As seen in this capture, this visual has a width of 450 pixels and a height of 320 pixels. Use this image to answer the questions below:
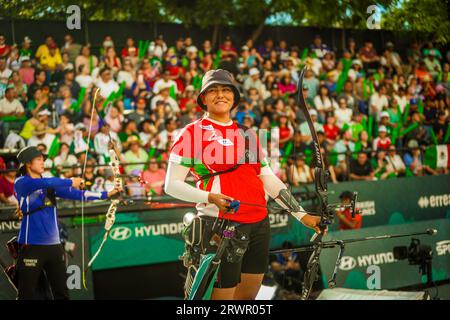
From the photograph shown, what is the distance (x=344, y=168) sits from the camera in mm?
12172

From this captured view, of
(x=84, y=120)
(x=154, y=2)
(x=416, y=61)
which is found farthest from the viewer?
(x=416, y=61)

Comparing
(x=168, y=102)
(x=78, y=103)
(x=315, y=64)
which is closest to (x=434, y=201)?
(x=315, y=64)

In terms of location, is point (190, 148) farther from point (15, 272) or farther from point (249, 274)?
point (15, 272)

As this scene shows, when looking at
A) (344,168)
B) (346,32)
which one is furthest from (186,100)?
(346,32)

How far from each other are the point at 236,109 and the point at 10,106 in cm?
369

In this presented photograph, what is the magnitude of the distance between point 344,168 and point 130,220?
445 cm

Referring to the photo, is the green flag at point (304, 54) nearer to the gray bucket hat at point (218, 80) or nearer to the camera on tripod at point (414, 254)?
the camera on tripod at point (414, 254)

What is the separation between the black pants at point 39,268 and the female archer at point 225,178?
97.1 inches

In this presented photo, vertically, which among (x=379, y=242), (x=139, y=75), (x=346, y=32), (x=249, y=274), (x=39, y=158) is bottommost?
(x=379, y=242)

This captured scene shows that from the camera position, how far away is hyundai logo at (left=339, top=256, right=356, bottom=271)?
9.77 m

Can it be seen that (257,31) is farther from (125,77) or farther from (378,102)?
(125,77)

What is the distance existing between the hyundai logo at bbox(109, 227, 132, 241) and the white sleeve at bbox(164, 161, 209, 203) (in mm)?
4552

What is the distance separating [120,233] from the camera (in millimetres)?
9352

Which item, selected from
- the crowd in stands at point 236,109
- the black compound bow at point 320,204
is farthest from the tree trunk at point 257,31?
the black compound bow at point 320,204
